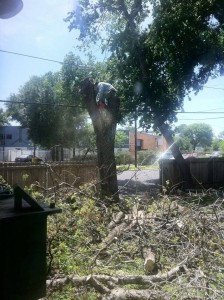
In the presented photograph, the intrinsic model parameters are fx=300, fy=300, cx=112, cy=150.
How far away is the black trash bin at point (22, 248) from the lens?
212 cm

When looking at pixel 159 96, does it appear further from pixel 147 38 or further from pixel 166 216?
pixel 166 216

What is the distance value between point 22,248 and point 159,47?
15906mm

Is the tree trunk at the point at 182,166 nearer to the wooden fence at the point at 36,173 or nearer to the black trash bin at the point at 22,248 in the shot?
the wooden fence at the point at 36,173

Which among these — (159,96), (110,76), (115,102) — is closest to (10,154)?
(110,76)

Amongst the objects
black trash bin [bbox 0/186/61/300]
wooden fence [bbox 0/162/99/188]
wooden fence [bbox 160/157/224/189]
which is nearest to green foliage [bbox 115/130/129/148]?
wooden fence [bbox 160/157/224/189]

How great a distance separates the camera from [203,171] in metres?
18.8

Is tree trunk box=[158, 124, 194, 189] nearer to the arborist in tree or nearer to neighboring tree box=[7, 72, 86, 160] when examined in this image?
the arborist in tree

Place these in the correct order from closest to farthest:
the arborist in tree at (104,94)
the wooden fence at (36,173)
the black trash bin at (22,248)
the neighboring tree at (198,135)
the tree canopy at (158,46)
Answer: the black trash bin at (22,248) < the arborist in tree at (104,94) < the wooden fence at (36,173) < the tree canopy at (158,46) < the neighboring tree at (198,135)

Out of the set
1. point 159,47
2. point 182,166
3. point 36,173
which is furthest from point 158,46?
point 36,173

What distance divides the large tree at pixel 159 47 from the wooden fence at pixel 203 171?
1.85 feet

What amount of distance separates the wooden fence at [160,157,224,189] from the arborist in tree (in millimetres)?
8249

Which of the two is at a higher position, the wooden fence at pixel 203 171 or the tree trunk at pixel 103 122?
the tree trunk at pixel 103 122

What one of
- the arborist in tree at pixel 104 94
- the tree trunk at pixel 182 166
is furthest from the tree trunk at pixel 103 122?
the tree trunk at pixel 182 166

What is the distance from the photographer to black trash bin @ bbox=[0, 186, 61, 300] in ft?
6.95
